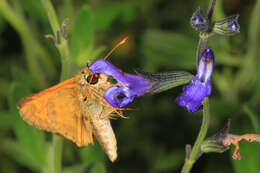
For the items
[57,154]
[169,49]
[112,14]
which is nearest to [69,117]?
[57,154]

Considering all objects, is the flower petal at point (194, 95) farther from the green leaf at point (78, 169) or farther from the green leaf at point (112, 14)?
the green leaf at point (112, 14)

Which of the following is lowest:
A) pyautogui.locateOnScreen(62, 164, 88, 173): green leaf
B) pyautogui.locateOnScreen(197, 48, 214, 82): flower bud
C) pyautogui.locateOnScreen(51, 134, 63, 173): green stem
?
pyautogui.locateOnScreen(62, 164, 88, 173): green leaf

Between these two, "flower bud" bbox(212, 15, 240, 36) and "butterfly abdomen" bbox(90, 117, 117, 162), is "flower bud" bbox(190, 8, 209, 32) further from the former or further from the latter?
"butterfly abdomen" bbox(90, 117, 117, 162)

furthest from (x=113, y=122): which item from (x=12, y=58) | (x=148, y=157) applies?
(x=12, y=58)

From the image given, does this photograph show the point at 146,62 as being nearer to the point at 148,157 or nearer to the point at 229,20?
the point at 148,157

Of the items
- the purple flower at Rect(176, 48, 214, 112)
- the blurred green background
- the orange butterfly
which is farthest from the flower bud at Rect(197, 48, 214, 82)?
the blurred green background

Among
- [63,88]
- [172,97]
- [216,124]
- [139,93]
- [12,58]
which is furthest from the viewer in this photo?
[12,58]

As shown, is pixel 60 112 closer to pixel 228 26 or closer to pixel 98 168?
pixel 98 168
